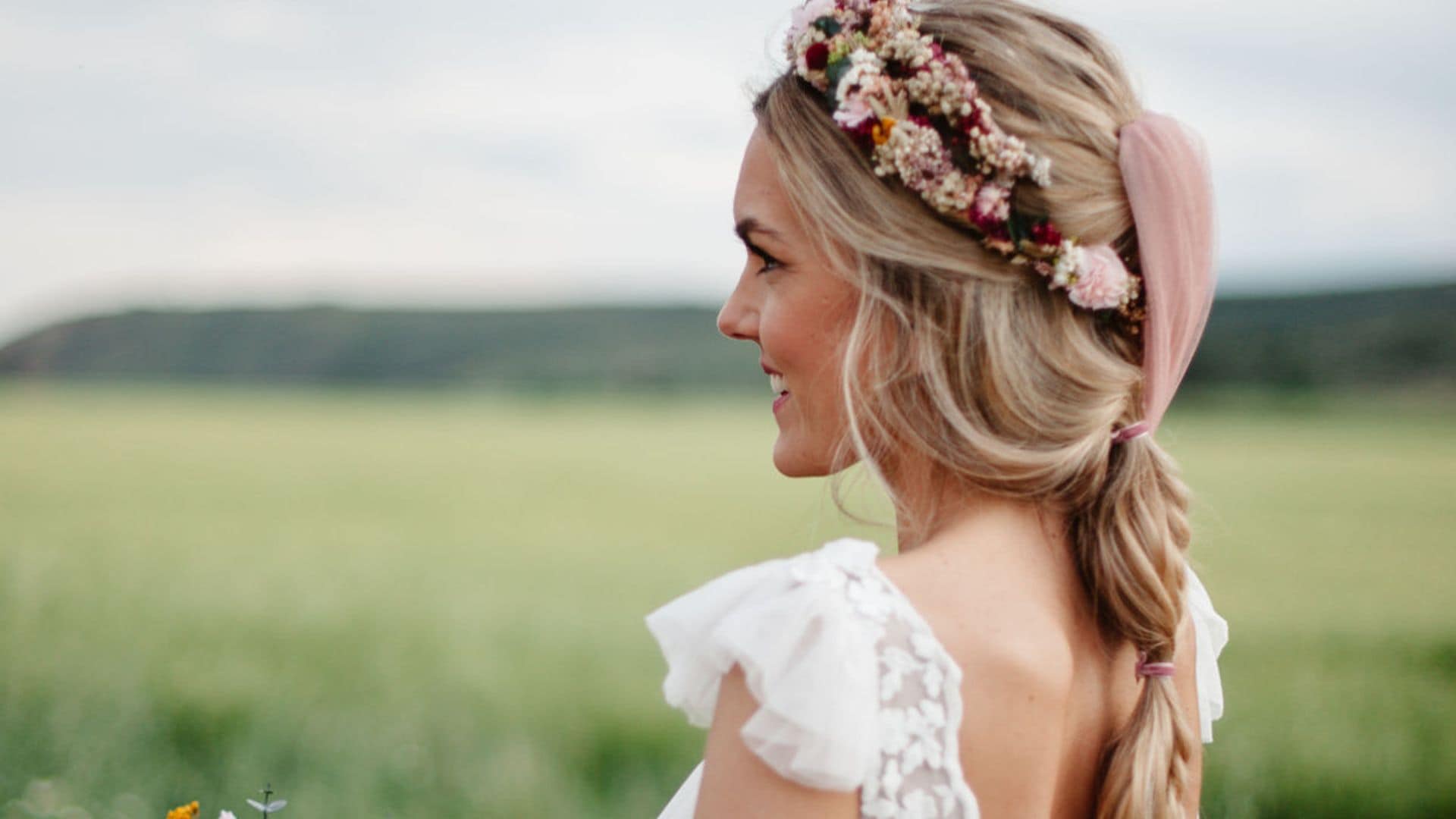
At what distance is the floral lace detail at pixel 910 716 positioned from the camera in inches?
50.8

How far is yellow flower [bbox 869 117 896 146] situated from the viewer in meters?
1.64

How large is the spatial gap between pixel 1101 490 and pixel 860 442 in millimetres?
328

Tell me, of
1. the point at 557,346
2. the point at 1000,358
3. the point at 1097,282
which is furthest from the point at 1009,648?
the point at 557,346

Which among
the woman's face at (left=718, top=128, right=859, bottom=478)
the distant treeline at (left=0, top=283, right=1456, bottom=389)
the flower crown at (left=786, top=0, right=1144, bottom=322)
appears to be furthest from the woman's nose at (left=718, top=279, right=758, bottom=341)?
the distant treeline at (left=0, top=283, right=1456, bottom=389)

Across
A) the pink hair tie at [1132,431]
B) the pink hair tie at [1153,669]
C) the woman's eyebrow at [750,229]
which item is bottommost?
the pink hair tie at [1153,669]

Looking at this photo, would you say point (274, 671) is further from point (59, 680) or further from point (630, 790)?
point (630, 790)

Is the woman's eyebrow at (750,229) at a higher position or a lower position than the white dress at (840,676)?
higher

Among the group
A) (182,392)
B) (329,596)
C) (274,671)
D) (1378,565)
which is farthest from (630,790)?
(182,392)

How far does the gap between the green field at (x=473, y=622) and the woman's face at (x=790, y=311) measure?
0.65ft

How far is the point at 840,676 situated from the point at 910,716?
0.10 m

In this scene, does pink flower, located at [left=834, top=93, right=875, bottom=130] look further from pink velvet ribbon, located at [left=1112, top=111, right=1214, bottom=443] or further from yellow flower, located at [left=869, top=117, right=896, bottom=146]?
pink velvet ribbon, located at [left=1112, top=111, right=1214, bottom=443]

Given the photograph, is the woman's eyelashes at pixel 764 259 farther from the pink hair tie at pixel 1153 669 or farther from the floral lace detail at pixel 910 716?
the pink hair tie at pixel 1153 669

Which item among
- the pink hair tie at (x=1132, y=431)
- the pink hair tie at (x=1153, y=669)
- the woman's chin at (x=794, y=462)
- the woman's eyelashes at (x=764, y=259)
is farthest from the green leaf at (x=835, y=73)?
the pink hair tie at (x=1153, y=669)

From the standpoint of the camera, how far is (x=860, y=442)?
1645 mm
